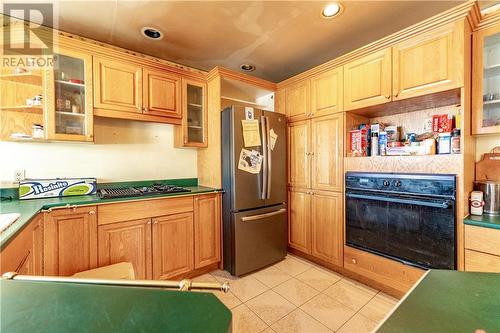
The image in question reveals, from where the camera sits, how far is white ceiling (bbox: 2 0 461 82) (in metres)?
1.65

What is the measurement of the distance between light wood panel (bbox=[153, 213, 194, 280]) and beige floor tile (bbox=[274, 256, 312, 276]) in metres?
0.99

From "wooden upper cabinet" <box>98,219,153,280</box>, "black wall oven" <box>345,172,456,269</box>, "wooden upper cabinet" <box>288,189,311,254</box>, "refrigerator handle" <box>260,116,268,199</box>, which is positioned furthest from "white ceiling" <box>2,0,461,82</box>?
"wooden upper cabinet" <box>98,219,153,280</box>

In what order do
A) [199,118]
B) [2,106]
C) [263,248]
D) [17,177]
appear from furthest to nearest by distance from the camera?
1. [199,118]
2. [263,248]
3. [17,177]
4. [2,106]

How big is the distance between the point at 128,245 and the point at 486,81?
306cm

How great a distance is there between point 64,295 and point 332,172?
2.16 m

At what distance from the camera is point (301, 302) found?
1.79 meters

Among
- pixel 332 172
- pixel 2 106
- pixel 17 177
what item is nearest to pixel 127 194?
pixel 17 177

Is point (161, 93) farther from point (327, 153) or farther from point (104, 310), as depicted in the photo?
point (104, 310)

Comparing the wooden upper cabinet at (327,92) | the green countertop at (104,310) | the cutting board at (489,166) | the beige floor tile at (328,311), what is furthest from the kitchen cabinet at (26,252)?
the cutting board at (489,166)

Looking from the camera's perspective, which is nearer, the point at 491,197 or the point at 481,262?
the point at 481,262

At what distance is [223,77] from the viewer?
234 cm

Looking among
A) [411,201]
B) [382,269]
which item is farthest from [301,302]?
[411,201]

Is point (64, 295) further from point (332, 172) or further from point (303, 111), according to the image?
point (303, 111)

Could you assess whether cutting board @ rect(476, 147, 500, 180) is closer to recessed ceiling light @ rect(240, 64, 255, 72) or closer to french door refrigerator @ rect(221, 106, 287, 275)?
french door refrigerator @ rect(221, 106, 287, 275)
